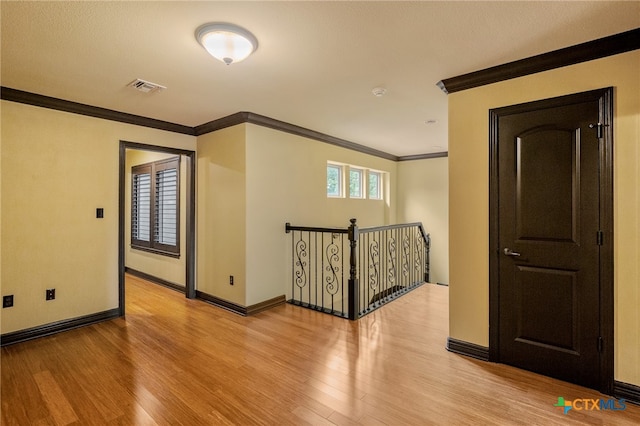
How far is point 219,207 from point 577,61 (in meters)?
3.93

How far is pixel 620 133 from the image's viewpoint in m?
2.16

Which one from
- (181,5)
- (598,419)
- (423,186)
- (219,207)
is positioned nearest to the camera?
(181,5)

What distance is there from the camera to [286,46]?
225 centimetres

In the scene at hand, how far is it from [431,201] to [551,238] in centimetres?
443

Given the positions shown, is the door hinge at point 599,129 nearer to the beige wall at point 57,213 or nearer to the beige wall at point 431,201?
the beige wall at point 431,201

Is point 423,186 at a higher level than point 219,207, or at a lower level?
higher

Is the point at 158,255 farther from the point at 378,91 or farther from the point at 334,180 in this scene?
the point at 378,91

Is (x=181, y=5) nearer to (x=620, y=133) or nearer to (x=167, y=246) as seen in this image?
(x=620, y=133)

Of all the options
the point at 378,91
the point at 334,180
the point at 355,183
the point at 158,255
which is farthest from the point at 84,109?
the point at 355,183

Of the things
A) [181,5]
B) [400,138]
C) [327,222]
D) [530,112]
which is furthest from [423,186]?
[181,5]

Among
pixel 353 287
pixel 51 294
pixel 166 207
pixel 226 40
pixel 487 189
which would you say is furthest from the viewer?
pixel 166 207

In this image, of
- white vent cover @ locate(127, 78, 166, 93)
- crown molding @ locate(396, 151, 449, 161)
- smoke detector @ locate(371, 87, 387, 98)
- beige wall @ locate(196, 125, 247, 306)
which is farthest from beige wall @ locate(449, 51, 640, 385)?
crown molding @ locate(396, 151, 449, 161)

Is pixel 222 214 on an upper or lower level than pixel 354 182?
lower

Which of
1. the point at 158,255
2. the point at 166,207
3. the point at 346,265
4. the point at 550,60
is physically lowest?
the point at 346,265
